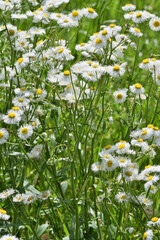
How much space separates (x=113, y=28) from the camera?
191 centimetres

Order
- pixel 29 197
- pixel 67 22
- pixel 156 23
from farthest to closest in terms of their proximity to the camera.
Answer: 1. pixel 156 23
2. pixel 67 22
3. pixel 29 197

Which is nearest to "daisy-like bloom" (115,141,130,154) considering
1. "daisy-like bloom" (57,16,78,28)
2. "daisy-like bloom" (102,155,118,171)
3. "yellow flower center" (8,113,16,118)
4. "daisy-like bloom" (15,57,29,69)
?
"daisy-like bloom" (102,155,118,171)

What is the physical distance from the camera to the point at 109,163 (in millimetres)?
1717

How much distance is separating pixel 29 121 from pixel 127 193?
543mm

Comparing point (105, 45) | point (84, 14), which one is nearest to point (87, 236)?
point (105, 45)

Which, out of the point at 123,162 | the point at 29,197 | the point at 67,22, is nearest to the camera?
the point at 123,162

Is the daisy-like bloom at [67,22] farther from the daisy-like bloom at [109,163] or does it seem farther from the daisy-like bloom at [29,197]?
the daisy-like bloom at [29,197]

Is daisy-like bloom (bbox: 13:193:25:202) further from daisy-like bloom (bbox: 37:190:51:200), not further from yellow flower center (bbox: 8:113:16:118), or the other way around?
yellow flower center (bbox: 8:113:16:118)

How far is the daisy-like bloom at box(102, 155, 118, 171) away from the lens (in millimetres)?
1688

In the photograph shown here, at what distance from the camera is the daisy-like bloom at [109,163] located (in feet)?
5.54

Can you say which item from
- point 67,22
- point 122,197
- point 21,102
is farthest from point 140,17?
point 122,197

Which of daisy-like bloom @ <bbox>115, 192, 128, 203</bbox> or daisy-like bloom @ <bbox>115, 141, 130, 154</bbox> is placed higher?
daisy-like bloom @ <bbox>115, 141, 130, 154</bbox>

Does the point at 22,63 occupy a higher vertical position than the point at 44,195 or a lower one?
higher

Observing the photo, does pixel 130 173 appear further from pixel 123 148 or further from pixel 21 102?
pixel 21 102
